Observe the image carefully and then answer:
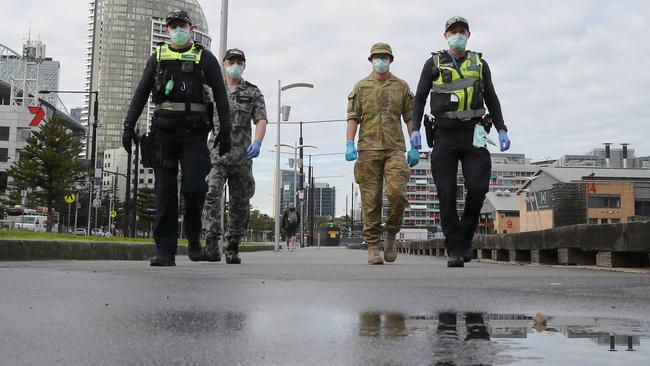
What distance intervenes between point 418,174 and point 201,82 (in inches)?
7557

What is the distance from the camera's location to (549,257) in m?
9.66

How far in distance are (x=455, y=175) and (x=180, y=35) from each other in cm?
310

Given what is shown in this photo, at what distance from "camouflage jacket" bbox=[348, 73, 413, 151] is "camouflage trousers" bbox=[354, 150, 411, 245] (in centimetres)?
13

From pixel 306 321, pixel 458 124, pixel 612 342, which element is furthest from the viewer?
pixel 458 124

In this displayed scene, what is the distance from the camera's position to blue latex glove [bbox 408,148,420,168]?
8136 mm

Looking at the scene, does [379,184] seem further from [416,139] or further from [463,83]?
[463,83]

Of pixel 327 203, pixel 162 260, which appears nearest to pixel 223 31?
pixel 162 260

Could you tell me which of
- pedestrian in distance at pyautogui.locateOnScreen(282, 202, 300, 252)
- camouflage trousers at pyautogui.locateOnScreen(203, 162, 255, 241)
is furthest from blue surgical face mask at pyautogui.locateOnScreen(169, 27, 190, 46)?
pedestrian in distance at pyautogui.locateOnScreen(282, 202, 300, 252)

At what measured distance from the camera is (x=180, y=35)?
6.68 metres

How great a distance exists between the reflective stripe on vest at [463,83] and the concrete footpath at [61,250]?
5.31 meters

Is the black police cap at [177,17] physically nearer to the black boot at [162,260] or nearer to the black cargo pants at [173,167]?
the black cargo pants at [173,167]

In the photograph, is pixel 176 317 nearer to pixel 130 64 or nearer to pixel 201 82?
pixel 201 82

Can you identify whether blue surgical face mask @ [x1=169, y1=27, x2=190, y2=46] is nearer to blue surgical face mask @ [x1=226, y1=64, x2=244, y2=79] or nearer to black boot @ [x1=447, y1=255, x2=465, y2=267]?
blue surgical face mask @ [x1=226, y1=64, x2=244, y2=79]

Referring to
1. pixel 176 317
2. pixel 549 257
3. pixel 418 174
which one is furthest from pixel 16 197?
pixel 418 174
